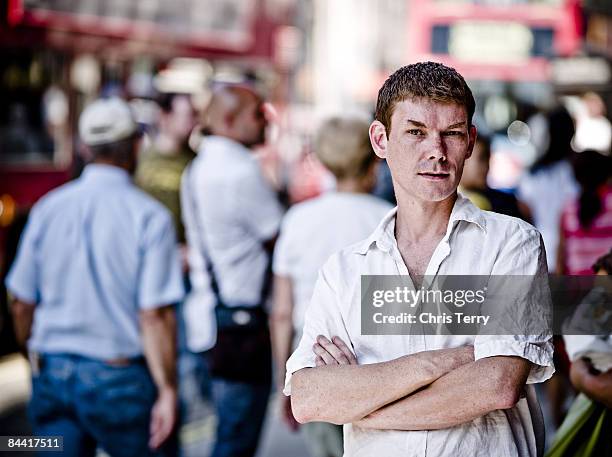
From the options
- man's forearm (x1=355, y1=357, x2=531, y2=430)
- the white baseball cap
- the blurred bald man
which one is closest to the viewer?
man's forearm (x1=355, y1=357, x2=531, y2=430)

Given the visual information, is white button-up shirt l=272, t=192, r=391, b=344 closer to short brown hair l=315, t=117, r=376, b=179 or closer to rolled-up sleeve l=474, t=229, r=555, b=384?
short brown hair l=315, t=117, r=376, b=179

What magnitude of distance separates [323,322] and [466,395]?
37 centimetres

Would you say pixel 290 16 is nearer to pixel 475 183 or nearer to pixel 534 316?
pixel 475 183

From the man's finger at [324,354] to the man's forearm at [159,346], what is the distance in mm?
1830

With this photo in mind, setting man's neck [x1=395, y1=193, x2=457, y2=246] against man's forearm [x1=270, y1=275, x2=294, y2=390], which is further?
man's forearm [x1=270, y1=275, x2=294, y2=390]

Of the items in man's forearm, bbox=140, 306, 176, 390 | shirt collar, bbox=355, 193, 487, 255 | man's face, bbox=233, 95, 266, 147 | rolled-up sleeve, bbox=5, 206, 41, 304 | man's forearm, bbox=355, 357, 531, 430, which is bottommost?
man's forearm, bbox=140, 306, 176, 390

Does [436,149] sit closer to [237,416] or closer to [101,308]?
[101,308]

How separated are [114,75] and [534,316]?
965 centimetres

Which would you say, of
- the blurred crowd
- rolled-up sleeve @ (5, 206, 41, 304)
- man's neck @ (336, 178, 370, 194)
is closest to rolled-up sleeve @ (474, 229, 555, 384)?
the blurred crowd

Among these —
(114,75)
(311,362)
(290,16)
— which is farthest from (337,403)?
(290,16)

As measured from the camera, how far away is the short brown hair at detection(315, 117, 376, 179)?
4.35 metres

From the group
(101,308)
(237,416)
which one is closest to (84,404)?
(101,308)

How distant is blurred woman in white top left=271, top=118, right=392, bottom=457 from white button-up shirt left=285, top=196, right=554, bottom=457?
1652 millimetres

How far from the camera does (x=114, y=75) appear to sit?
11.6 m
